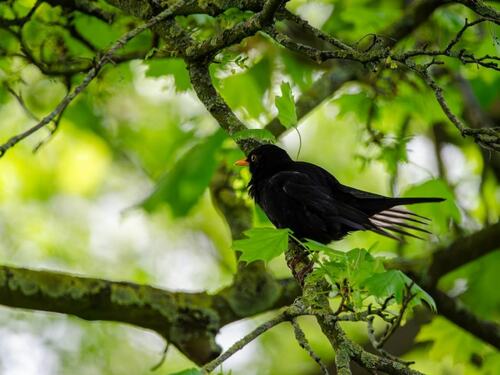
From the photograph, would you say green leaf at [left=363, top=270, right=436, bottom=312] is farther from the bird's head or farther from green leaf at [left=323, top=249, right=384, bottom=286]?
the bird's head

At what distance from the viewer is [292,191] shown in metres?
→ 4.02

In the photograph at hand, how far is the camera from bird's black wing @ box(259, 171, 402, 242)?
3967mm

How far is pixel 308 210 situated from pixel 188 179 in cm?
151

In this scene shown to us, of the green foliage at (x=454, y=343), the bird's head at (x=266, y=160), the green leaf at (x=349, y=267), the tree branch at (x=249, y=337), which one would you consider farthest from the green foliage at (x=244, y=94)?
the tree branch at (x=249, y=337)

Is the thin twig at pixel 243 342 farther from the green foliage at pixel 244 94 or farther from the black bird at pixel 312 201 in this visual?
the green foliage at pixel 244 94

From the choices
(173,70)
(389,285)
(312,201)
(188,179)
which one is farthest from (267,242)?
(188,179)

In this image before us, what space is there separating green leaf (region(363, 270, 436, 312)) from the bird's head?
1.10 metres

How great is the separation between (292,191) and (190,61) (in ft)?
3.05

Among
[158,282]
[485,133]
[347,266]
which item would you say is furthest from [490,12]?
[158,282]

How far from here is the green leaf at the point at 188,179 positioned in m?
5.23

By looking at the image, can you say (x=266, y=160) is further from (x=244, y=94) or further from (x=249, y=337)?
(x=249, y=337)

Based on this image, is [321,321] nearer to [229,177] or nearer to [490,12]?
[490,12]

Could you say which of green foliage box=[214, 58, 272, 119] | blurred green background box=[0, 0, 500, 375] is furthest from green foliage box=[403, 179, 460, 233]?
green foliage box=[214, 58, 272, 119]

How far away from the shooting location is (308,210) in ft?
13.2
